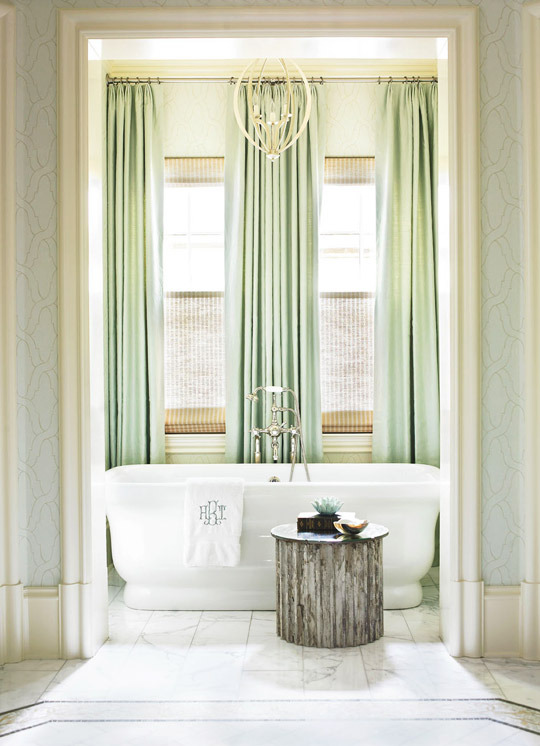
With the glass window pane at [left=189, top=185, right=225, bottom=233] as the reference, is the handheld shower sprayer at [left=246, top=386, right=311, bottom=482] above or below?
below

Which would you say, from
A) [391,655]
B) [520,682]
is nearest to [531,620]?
[520,682]

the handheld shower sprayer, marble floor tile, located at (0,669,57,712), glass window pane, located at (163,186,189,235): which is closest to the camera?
marble floor tile, located at (0,669,57,712)

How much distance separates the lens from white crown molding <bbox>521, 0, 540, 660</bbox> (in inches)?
119

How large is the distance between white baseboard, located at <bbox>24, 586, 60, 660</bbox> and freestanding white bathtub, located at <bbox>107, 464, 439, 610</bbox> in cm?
64

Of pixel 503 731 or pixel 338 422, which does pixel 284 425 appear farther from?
pixel 503 731

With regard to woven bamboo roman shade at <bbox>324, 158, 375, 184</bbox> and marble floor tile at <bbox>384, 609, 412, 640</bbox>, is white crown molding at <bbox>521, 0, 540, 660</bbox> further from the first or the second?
woven bamboo roman shade at <bbox>324, 158, 375, 184</bbox>

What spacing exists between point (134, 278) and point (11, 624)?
2.20m

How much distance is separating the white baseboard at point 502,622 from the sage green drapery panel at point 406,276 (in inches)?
58.2

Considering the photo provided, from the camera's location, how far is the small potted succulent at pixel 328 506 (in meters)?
3.32

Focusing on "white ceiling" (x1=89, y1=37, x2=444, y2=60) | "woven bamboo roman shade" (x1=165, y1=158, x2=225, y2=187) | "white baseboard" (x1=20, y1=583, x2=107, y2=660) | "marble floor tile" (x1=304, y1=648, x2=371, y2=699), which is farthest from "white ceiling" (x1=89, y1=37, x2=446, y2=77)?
"marble floor tile" (x1=304, y1=648, x2=371, y2=699)

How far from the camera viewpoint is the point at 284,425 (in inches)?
178

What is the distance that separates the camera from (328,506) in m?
3.32

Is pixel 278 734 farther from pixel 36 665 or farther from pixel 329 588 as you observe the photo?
pixel 36 665

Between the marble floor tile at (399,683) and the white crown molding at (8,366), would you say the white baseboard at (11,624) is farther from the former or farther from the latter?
the marble floor tile at (399,683)
